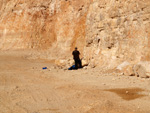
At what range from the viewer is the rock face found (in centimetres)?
1028

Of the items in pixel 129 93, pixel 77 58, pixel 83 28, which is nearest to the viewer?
pixel 129 93

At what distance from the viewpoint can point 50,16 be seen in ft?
91.7

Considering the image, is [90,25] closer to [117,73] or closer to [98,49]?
[98,49]

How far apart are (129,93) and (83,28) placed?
674 inches

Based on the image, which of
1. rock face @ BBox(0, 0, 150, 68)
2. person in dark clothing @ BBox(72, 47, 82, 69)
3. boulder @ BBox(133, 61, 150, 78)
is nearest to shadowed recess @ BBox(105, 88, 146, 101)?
boulder @ BBox(133, 61, 150, 78)

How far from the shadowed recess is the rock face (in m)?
3.63

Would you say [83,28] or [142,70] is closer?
[142,70]

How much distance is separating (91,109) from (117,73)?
5272 millimetres

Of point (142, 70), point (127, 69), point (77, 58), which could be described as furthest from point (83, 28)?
point (142, 70)

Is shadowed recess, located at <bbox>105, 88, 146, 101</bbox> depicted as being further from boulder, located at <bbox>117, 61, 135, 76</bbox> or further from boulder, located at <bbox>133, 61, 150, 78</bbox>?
boulder, located at <bbox>117, 61, 135, 76</bbox>

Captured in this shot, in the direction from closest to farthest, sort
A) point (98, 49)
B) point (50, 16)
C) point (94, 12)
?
point (98, 49)
point (94, 12)
point (50, 16)

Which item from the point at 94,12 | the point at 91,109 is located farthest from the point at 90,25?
the point at 91,109

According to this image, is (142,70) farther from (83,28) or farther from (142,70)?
(83,28)

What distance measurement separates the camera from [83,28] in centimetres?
A: 2248
